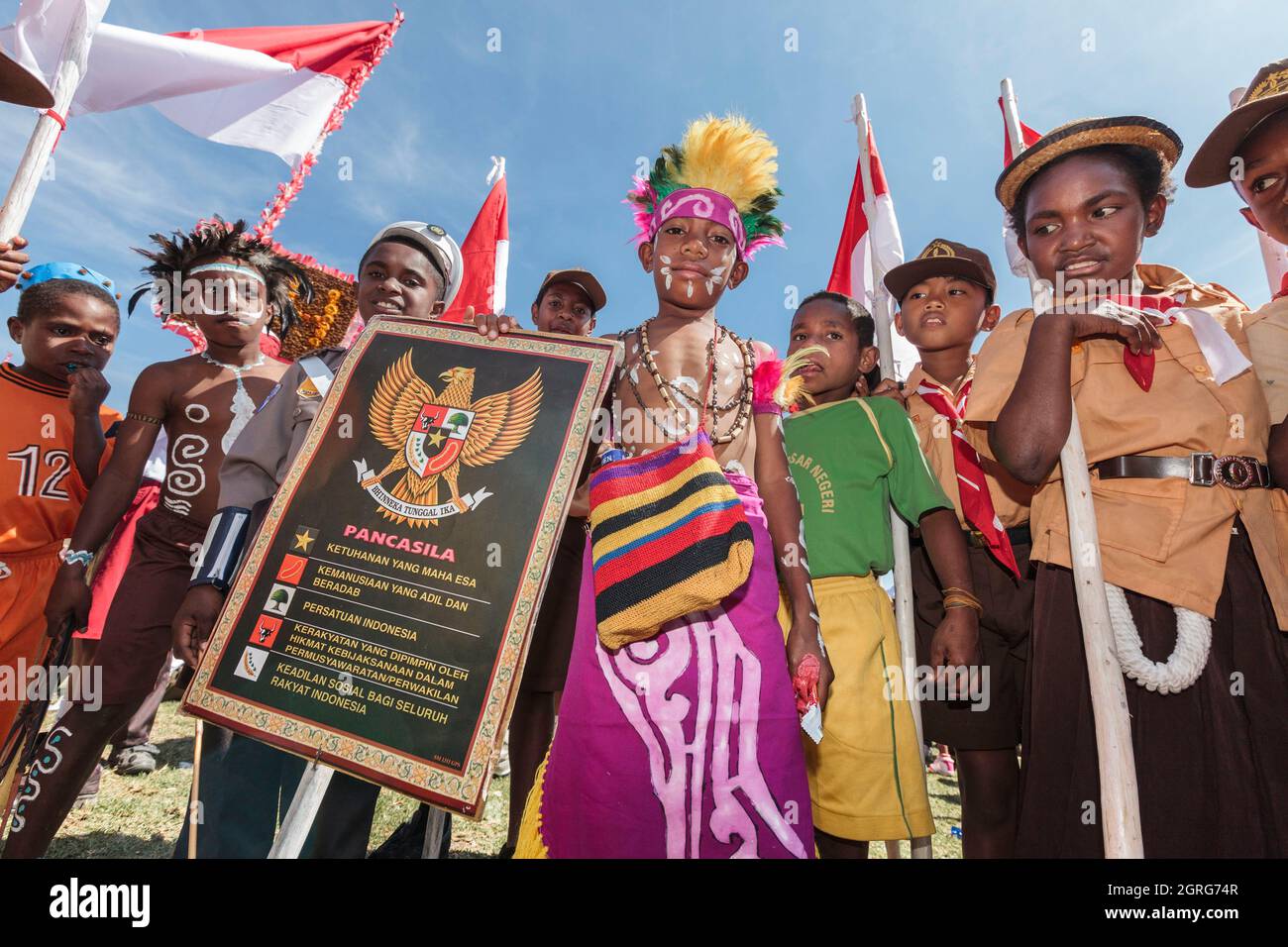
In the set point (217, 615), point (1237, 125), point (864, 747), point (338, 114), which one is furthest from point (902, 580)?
point (338, 114)

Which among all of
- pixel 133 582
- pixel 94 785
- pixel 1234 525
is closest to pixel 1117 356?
pixel 1234 525

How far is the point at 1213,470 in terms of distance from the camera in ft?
6.18

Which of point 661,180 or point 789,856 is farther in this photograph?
point 661,180

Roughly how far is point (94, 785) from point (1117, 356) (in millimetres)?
6549

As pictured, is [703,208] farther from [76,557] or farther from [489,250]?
[489,250]

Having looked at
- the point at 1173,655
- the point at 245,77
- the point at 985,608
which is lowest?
the point at 1173,655

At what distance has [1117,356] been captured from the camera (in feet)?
6.96

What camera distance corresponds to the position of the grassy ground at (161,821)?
345 cm

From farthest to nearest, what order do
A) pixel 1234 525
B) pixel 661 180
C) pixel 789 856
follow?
pixel 661 180
pixel 1234 525
pixel 789 856

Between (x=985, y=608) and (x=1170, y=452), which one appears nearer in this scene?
(x=1170, y=452)

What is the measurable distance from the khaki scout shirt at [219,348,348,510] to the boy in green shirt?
88.4 inches

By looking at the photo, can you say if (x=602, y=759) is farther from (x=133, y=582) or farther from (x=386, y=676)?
(x=133, y=582)

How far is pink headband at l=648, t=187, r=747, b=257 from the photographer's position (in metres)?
2.38

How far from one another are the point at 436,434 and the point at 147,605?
2500 millimetres
